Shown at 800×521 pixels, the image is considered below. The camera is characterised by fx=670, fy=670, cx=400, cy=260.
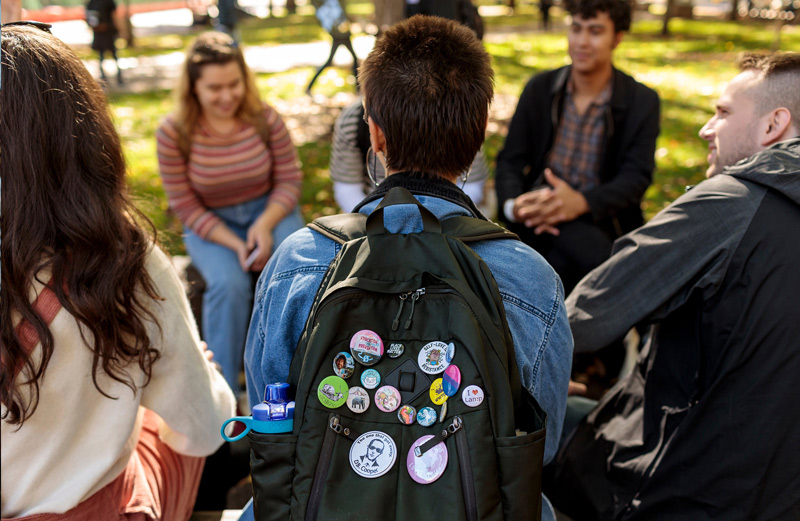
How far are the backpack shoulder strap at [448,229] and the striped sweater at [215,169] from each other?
2.13 meters

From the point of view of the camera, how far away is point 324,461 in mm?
1347

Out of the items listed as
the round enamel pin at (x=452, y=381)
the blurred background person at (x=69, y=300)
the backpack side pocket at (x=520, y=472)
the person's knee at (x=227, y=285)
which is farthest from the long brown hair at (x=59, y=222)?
the person's knee at (x=227, y=285)

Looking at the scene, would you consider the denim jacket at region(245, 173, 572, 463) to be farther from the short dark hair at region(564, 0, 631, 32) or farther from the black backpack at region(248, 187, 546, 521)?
the short dark hair at region(564, 0, 631, 32)

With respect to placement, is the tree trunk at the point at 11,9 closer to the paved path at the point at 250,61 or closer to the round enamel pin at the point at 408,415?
the round enamel pin at the point at 408,415

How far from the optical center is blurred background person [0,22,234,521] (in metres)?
1.59

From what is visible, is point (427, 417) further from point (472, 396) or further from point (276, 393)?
point (276, 393)

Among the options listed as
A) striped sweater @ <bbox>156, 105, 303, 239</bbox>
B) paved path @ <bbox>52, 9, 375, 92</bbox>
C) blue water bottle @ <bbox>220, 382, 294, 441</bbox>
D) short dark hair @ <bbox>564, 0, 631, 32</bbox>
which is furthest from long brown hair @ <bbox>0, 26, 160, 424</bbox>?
paved path @ <bbox>52, 9, 375, 92</bbox>

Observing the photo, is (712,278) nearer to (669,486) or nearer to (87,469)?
(669,486)

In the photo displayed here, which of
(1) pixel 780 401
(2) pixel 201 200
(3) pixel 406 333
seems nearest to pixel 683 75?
(2) pixel 201 200

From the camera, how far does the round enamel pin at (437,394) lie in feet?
4.39

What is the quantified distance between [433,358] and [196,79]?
271 cm

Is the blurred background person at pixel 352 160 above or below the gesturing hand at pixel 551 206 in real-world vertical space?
above

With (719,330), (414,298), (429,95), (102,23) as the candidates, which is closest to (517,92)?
(102,23)

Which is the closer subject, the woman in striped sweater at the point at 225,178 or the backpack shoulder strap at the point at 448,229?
the backpack shoulder strap at the point at 448,229
